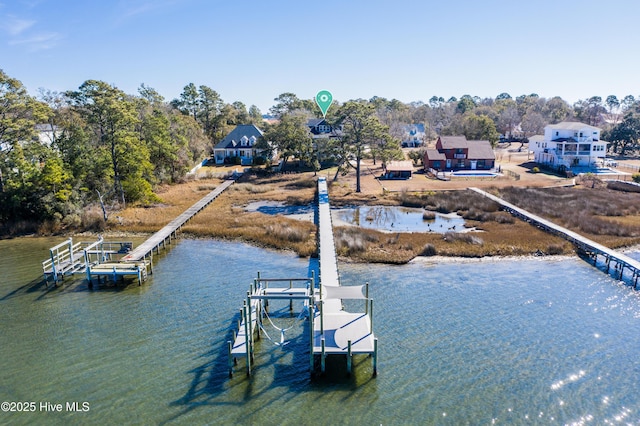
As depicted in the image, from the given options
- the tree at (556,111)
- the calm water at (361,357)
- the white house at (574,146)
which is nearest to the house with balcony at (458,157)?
the white house at (574,146)

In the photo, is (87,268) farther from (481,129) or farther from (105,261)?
(481,129)

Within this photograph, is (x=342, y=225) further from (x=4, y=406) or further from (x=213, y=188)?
(x=4, y=406)

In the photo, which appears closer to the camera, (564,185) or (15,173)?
(15,173)

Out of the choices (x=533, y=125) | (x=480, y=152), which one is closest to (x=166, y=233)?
(x=480, y=152)

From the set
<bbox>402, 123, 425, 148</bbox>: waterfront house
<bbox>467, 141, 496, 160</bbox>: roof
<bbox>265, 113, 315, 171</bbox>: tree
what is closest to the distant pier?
<bbox>265, 113, 315, 171</bbox>: tree

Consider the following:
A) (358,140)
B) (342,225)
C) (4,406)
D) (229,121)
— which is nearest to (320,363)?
(4,406)

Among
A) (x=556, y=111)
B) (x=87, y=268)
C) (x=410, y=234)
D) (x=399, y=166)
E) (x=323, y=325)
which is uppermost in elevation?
(x=556, y=111)

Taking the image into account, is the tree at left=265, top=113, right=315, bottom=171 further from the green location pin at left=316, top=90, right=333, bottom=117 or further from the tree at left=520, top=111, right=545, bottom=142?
the tree at left=520, top=111, right=545, bottom=142
